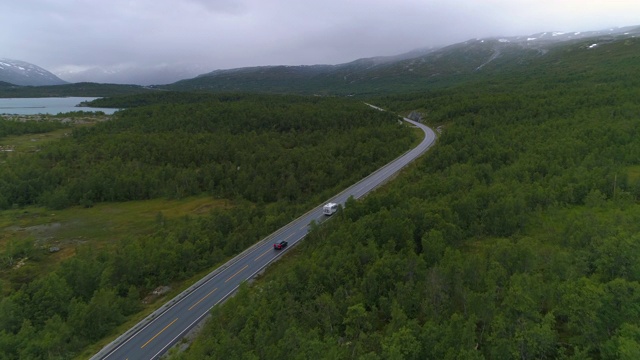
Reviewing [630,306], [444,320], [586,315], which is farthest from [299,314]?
[630,306]

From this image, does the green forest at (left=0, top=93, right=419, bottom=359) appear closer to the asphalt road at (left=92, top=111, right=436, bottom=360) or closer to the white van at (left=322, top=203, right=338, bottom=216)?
the asphalt road at (left=92, top=111, right=436, bottom=360)

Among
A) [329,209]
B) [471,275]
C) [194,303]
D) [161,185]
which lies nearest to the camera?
[471,275]

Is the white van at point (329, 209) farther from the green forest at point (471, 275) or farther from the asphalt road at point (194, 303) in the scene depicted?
the green forest at point (471, 275)

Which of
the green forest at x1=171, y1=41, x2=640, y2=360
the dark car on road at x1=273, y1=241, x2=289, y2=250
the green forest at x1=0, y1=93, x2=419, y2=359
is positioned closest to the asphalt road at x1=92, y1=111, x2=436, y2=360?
the dark car on road at x1=273, y1=241, x2=289, y2=250

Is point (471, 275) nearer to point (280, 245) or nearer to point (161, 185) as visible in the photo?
point (280, 245)

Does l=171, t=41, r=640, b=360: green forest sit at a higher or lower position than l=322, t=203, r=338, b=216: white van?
higher

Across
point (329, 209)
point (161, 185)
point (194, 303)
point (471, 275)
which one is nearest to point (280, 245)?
point (329, 209)
